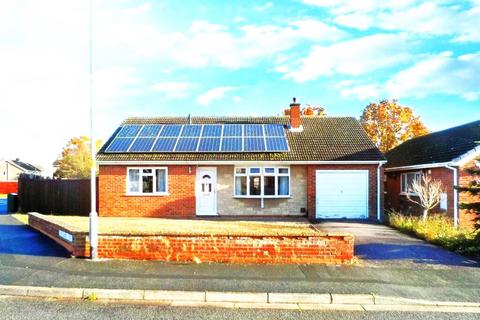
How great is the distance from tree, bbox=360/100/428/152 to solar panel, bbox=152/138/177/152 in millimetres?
26800

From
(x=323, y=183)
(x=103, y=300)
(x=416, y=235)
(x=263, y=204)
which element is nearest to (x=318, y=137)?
(x=323, y=183)

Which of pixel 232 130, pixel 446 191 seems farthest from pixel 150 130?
pixel 446 191

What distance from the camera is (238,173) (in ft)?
58.4

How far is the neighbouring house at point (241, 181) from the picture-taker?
1748cm

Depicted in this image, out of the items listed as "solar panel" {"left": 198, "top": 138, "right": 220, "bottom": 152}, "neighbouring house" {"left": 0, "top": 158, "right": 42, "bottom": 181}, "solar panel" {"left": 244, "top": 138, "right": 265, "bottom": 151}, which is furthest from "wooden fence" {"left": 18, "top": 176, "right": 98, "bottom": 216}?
"neighbouring house" {"left": 0, "top": 158, "right": 42, "bottom": 181}

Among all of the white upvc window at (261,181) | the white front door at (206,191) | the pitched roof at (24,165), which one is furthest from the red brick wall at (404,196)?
the pitched roof at (24,165)

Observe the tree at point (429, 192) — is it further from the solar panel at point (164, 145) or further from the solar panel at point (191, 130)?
the solar panel at point (164, 145)

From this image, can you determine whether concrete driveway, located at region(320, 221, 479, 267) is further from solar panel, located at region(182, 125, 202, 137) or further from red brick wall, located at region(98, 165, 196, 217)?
solar panel, located at region(182, 125, 202, 137)

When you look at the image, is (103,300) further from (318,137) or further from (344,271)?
(318,137)

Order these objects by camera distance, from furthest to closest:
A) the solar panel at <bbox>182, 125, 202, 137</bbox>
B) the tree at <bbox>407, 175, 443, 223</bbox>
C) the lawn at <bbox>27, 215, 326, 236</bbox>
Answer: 1. the solar panel at <bbox>182, 125, 202, 137</bbox>
2. the tree at <bbox>407, 175, 443, 223</bbox>
3. the lawn at <bbox>27, 215, 326, 236</bbox>

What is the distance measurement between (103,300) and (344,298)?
162 inches

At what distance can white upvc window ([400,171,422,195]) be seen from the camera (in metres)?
19.1

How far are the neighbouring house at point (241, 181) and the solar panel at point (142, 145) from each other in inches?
3.7

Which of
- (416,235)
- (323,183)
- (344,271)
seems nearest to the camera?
(344,271)
